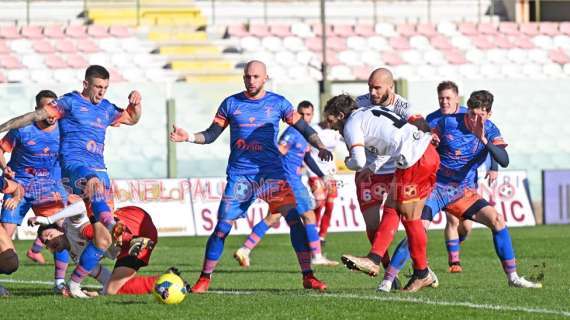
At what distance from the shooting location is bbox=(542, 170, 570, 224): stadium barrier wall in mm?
27984

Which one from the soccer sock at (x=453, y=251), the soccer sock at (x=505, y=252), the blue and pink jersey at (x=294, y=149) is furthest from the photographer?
the blue and pink jersey at (x=294, y=149)

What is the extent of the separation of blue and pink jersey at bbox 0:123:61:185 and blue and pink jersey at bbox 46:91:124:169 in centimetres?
222

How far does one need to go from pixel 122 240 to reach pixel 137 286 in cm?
58

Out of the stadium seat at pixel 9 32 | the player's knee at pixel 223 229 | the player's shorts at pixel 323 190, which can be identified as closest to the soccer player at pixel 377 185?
the player's knee at pixel 223 229

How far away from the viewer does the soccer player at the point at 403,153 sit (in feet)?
40.0

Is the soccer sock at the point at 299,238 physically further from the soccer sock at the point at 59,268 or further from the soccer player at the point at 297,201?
the soccer sock at the point at 59,268

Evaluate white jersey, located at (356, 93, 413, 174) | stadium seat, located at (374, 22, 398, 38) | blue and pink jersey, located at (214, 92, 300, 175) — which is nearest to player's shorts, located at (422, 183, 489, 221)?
white jersey, located at (356, 93, 413, 174)

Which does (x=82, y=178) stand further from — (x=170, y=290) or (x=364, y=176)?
(x=364, y=176)

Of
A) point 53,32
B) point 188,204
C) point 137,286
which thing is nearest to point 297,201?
point 137,286

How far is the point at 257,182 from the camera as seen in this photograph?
13.4 m

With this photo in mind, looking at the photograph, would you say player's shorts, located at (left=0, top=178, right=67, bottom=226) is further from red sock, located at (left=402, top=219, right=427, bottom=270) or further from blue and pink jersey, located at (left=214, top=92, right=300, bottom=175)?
red sock, located at (left=402, top=219, right=427, bottom=270)

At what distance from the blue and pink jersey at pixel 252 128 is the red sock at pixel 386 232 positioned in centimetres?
157

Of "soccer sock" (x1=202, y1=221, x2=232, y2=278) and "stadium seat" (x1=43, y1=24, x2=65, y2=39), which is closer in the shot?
"soccer sock" (x1=202, y1=221, x2=232, y2=278)

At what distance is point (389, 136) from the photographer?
1217cm
